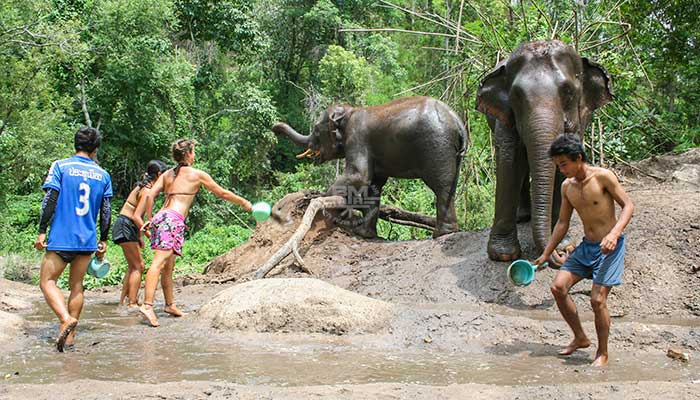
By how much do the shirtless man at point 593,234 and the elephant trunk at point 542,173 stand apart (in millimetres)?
1473

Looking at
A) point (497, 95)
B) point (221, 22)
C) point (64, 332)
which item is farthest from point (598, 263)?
point (221, 22)

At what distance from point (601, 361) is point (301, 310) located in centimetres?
254

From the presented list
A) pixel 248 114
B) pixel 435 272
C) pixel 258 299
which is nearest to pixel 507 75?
pixel 435 272

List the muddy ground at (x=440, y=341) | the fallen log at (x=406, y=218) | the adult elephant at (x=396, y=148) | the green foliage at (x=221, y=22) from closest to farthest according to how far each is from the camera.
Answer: the muddy ground at (x=440, y=341) → the adult elephant at (x=396, y=148) → the fallen log at (x=406, y=218) → the green foliage at (x=221, y=22)

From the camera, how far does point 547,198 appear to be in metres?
6.88

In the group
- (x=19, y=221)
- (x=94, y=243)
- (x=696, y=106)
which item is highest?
(x=696, y=106)

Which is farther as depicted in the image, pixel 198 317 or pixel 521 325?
pixel 198 317

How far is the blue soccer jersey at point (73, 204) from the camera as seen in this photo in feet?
18.8

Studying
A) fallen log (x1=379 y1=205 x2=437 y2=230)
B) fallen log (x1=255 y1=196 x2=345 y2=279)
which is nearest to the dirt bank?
fallen log (x1=255 y1=196 x2=345 y2=279)

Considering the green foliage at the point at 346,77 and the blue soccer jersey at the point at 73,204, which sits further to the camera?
the green foliage at the point at 346,77

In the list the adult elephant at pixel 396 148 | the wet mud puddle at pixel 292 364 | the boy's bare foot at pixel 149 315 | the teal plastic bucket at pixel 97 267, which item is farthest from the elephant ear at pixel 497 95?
the teal plastic bucket at pixel 97 267

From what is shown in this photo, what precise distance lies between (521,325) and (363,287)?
3.04 meters

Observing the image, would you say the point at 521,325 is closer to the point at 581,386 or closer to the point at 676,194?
the point at 581,386

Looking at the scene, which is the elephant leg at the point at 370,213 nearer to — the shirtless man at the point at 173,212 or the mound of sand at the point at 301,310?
the shirtless man at the point at 173,212
